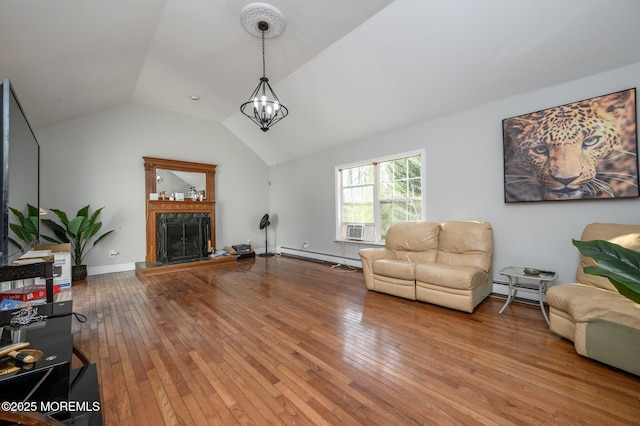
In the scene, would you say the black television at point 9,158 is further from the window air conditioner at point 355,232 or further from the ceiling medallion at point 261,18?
the window air conditioner at point 355,232

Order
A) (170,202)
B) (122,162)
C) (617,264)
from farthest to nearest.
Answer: (170,202), (122,162), (617,264)

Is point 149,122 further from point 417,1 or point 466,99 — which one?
point 466,99

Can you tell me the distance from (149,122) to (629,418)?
7.76 m

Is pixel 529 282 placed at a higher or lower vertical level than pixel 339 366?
higher

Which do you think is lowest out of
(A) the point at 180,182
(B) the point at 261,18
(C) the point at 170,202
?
(C) the point at 170,202

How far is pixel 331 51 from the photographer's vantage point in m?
3.63

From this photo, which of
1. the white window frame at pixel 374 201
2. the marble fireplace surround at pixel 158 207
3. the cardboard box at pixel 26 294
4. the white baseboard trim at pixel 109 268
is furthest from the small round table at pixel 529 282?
the white baseboard trim at pixel 109 268

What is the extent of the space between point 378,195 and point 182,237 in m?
4.54

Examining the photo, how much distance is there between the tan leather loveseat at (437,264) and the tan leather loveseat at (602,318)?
76cm

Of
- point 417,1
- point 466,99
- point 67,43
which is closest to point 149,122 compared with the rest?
point 67,43

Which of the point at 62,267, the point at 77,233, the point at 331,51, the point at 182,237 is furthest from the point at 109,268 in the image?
the point at 331,51

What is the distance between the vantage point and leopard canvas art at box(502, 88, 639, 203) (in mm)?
2607

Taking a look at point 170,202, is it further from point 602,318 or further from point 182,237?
point 602,318

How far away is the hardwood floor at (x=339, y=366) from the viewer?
1531 millimetres
